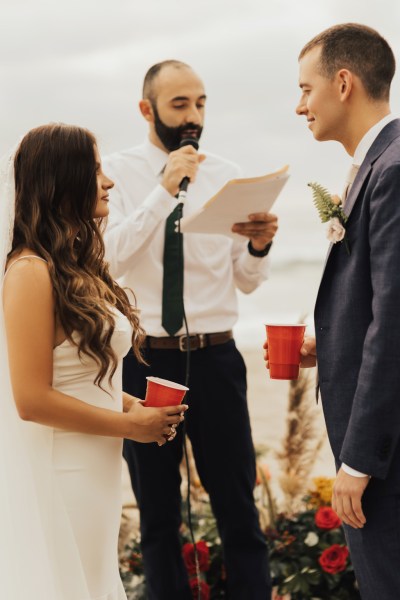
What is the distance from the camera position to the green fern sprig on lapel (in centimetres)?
210

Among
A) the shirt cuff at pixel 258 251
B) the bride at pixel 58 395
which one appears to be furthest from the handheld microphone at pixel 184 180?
the bride at pixel 58 395

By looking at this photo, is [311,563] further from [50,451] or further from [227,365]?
[50,451]

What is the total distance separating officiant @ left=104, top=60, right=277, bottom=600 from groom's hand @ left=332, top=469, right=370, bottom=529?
1.21m

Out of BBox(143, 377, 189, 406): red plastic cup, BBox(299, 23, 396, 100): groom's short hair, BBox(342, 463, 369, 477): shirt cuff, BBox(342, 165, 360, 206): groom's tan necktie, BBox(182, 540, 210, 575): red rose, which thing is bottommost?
BBox(182, 540, 210, 575): red rose

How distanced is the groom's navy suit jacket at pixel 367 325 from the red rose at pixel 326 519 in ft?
4.75

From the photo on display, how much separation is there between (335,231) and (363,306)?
0.20 metres

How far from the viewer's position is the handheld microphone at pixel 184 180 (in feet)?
10.6

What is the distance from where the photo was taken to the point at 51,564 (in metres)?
2.21

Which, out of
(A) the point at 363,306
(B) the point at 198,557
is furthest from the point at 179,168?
(B) the point at 198,557

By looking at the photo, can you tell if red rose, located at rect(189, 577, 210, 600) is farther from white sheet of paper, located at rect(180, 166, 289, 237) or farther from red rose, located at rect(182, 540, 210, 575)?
white sheet of paper, located at rect(180, 166, 289, 237)

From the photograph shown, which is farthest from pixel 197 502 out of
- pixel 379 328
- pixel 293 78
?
pixel 293 78

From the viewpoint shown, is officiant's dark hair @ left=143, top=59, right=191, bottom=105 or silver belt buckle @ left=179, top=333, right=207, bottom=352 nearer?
silver belt buckle @ left=179, top=333, right=207, bottom=352

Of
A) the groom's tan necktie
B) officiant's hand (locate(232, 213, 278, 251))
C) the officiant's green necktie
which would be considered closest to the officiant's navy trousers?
the officiant's green necktie

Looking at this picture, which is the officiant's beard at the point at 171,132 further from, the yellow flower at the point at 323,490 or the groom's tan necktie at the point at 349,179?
the yellow flower at the point at 323,490
